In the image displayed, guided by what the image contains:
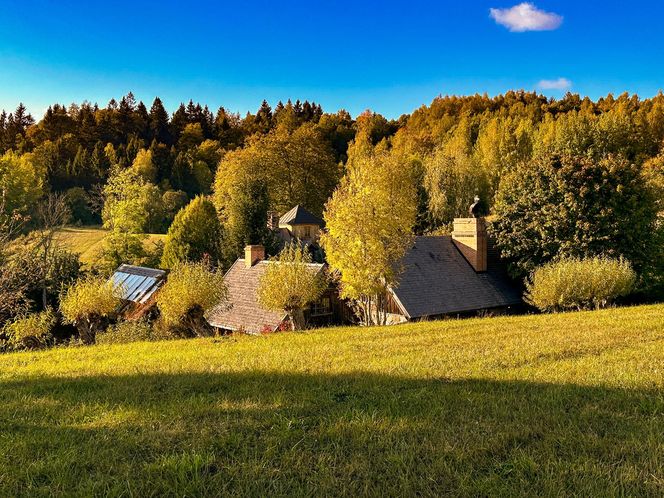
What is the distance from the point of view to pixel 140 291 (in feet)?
93.1

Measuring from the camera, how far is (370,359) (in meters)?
8.95

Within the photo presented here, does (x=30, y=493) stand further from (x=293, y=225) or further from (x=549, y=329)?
(x=293, y=225)

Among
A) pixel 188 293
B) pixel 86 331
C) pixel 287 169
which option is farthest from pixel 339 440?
pixel 287 169

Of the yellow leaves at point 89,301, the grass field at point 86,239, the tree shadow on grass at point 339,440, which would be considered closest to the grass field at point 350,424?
the tree shadow on grass at point 339,440

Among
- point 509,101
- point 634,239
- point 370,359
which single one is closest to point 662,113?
point 509,101

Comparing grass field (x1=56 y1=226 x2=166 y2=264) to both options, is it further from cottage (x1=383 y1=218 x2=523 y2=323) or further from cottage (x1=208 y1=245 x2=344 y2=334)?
cottage (x1=383 y1=218 x2=523 y2=323)

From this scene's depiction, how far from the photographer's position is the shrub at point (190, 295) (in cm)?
1838

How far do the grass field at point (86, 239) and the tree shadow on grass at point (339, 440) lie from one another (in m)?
46.2

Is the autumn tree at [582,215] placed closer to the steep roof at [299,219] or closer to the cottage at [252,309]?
the cottage at [252,309]

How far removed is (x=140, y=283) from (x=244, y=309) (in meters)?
9.15

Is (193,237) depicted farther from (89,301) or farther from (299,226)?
(89,301)

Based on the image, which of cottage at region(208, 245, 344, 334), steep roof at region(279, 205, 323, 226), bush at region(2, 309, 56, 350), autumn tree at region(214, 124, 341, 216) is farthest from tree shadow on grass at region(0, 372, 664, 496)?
autumn tree at region(214, 124, 341, 216)

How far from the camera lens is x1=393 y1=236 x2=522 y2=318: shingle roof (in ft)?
73.5

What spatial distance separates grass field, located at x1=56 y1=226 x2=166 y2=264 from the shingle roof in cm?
3320
